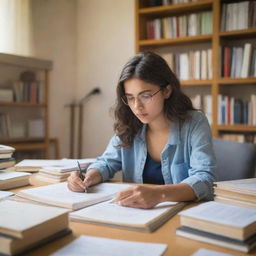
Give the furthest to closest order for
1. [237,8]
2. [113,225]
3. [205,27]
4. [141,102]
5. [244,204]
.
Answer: [205,27] < [237,8] < [141,102] < [244,204] < [113,225]

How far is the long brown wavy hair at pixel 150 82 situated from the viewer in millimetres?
1523

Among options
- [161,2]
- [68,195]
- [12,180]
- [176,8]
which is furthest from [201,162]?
[161,2]

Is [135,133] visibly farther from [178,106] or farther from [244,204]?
[244,204]

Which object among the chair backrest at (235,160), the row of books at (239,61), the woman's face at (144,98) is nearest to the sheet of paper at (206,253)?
the woman's face at (144,98)

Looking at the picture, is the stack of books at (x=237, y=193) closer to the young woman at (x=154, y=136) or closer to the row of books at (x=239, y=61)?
the young woman at (x=154, y=136)

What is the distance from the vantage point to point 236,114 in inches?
112

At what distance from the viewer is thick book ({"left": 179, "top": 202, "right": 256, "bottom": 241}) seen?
Answer: 29.8 inches

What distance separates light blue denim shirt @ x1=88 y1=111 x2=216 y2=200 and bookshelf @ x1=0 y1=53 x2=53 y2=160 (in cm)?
170

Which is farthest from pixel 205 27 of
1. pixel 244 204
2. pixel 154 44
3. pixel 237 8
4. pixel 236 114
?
pixel 244 204

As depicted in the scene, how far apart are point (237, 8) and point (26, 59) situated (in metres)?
1.92

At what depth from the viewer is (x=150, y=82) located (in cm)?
152

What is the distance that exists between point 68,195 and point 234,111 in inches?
79.5

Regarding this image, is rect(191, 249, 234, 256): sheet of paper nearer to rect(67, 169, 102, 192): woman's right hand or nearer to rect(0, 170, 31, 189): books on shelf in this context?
rect(67, 169, 102, 192): woman's right hand

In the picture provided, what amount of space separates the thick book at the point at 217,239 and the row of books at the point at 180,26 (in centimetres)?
242
